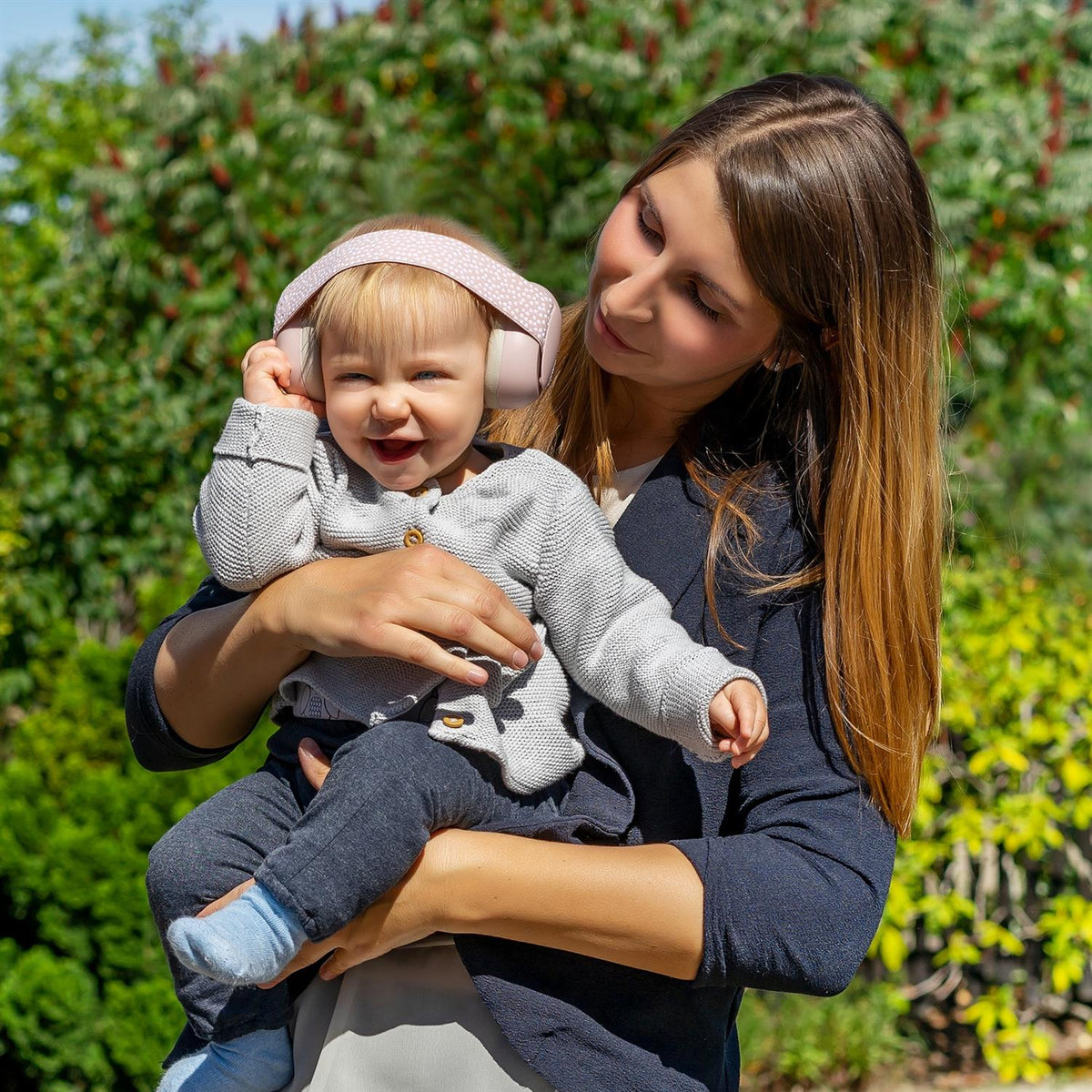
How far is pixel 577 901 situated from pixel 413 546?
18.3 inches

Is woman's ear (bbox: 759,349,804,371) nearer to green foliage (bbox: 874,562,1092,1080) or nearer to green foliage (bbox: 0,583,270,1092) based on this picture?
green foliage (bbox: 0,583,270,1092)

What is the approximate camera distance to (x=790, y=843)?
1492 millimetres

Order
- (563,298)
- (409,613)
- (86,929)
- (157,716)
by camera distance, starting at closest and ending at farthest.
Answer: (409,613) → (157,716) → (86,929) → (563,298)

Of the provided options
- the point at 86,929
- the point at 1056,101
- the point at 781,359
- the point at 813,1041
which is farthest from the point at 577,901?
the point at 1056,101

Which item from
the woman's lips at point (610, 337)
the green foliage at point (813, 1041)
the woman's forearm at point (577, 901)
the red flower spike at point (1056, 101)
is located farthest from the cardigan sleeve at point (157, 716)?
the red flower spike at point (1056, 101)

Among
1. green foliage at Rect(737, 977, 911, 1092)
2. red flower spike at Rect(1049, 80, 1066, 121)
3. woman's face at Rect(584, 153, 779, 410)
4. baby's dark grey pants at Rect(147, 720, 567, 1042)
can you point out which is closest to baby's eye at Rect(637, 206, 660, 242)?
woman's face at Rect(584, 153, 779, 410)

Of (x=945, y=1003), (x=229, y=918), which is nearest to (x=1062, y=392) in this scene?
(x=945, y=1003)

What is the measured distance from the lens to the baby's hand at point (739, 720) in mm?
1450

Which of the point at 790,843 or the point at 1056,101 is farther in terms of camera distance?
the point at 1056,101

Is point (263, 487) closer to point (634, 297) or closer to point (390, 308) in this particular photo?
point (390, 308)

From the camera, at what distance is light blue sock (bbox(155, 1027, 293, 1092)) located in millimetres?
1553

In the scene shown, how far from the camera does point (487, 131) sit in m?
5.92

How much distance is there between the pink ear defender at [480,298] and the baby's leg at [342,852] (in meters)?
0.47

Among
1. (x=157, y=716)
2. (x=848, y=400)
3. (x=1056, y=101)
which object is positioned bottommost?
(x=157, y=716)
